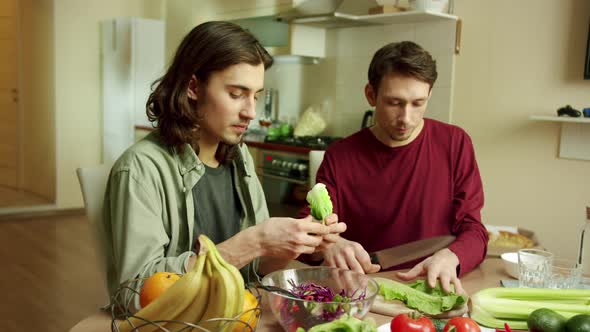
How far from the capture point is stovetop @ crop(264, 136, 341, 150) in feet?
12.9

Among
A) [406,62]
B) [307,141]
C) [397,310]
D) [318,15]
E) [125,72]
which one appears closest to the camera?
[397,310]

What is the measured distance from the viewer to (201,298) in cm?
92

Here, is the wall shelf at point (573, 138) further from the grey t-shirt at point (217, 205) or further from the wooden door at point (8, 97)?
the wooden door at point (8, 97)

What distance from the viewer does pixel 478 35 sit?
3504 millimetres

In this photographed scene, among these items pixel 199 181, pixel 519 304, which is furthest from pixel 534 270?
pixel 199 181

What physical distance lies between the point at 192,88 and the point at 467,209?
3.31 feet

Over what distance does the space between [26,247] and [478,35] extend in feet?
12.3

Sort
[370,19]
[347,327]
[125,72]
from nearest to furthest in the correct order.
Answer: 1. [347,327]
2. [370,19]
3. [125,72]

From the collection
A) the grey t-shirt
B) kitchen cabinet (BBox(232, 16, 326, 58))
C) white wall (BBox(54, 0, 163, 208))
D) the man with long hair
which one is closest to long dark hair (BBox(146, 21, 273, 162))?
the man with long hair

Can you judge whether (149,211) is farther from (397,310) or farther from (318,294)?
(397,310)

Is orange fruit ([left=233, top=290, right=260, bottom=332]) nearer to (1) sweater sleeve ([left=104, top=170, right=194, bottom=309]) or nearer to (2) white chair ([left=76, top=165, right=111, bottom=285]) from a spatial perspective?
(1) sweater sleeve ([left=104, top=170, right=194, bottom=309])

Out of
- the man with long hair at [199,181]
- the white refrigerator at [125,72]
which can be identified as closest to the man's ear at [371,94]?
the man with long hair at [199,181]

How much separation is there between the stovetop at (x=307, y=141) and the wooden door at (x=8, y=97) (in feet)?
12.7

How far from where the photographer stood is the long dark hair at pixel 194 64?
1.44 meters
